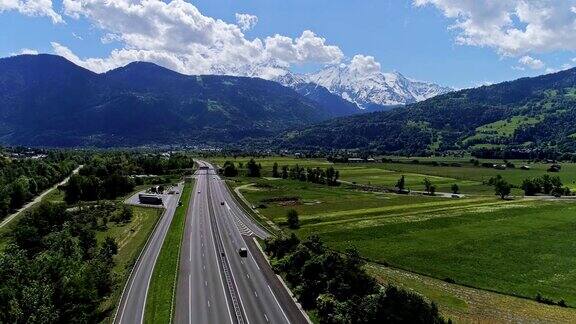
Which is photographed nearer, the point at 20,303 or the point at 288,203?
the point at 20,303

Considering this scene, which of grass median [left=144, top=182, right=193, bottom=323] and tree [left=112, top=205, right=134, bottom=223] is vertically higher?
tree [left=112, top=205, right=134, bottom=223]

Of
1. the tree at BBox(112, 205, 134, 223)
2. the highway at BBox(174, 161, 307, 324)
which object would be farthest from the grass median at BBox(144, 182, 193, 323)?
the tree at BBox(112, 205, 134, 223)

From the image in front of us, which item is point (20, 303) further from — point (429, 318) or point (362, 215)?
point (362, 215)

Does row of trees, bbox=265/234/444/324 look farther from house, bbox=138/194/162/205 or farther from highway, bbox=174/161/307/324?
house, bbox=138/194/162/205

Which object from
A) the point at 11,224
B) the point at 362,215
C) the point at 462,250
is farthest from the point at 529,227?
the point at 11,224

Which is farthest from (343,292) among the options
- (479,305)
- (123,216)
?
(123,216)

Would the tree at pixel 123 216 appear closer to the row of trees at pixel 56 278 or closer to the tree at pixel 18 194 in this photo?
the row of trees at pixel 56 278
